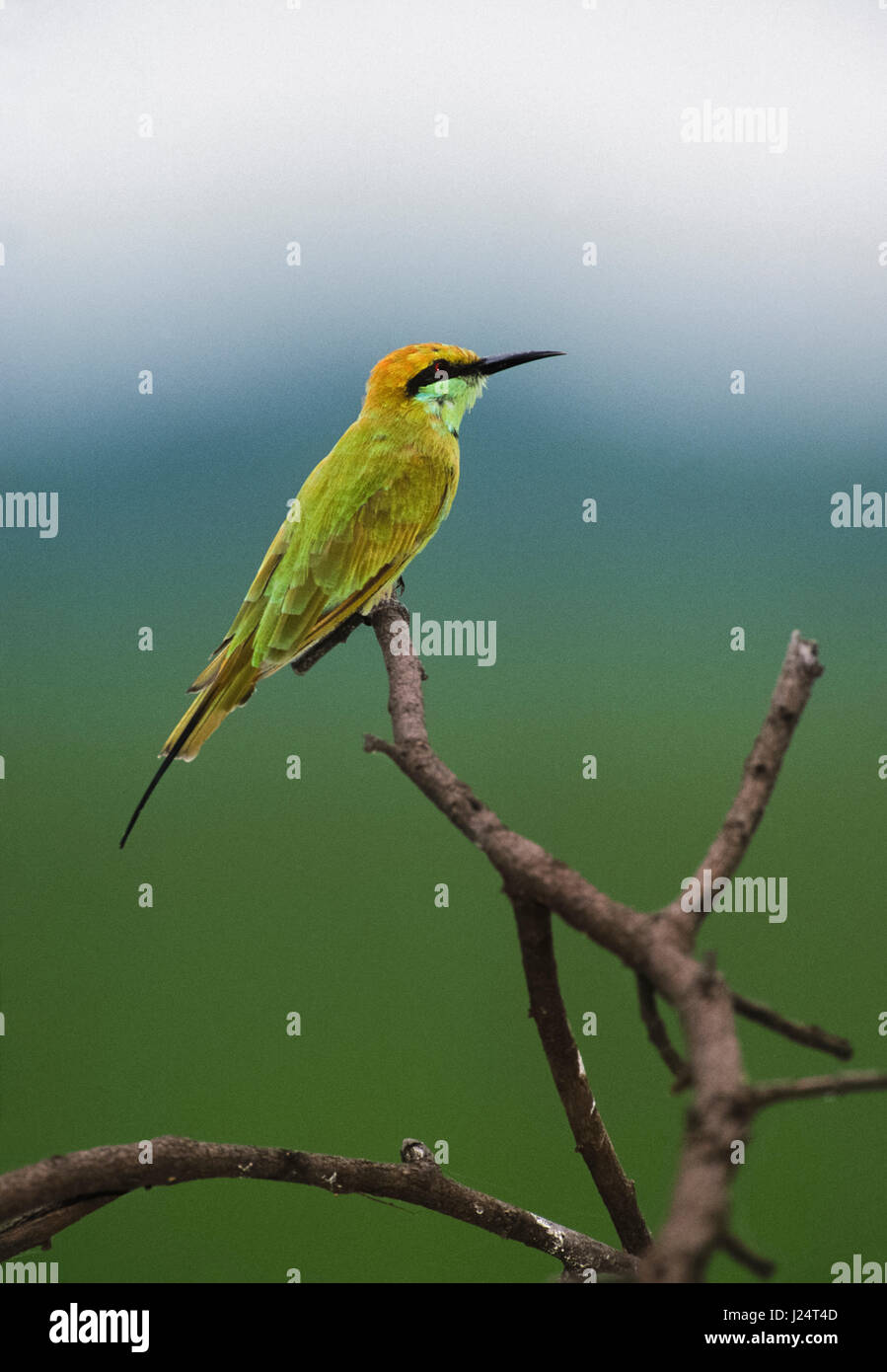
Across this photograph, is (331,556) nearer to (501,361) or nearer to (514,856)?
(501,361)

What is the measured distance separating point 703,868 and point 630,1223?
2.09ft

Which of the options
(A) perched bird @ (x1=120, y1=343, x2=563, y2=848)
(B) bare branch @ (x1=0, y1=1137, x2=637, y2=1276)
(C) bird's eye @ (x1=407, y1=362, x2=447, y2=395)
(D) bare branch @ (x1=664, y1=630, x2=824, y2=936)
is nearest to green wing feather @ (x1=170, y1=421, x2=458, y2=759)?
(A) perched bird @ (x1=120, y1=343, x2=563, y2=848)

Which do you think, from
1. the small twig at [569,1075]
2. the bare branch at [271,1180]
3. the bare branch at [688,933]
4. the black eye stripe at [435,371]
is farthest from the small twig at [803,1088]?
the black eye stripe at [435,371]

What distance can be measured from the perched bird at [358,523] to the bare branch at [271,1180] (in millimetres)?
618

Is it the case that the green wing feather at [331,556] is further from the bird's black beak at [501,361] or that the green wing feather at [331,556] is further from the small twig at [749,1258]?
the small twig at [749,1258]

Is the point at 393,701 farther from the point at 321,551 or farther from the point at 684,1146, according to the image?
the point at 684,1146

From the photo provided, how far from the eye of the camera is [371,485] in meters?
1.93

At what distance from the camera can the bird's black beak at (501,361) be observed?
80.1 inches

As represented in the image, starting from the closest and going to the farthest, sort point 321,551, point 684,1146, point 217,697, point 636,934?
1. point 684,1146
2. point 636,934
3. point 217,697
4. point 321,551

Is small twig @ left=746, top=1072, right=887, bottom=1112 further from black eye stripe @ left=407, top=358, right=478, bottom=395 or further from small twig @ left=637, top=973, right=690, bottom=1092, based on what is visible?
black eye stripe @ left=407, top=358, right=478, bottom=395

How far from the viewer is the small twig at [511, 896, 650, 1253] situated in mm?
1050
